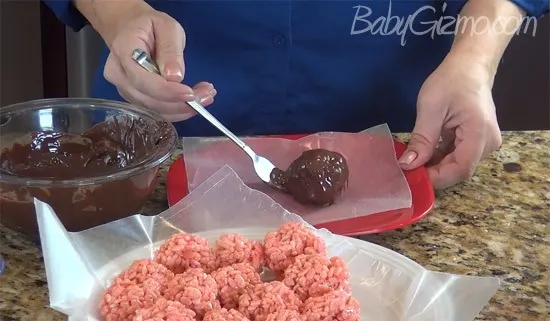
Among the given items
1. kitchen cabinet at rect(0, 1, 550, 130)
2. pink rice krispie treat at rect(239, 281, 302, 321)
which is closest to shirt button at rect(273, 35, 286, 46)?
pink rice krispie treat at rect(239, 281, 302, 321)

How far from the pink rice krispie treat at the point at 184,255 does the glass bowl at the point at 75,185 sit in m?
0.09

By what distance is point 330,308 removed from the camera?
1.90ft

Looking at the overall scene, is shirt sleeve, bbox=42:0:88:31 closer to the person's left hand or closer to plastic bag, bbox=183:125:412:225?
plastic bag, bbox=183:125:412:225

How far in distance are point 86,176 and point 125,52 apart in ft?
0.69

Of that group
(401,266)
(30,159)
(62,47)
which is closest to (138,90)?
(30,159)

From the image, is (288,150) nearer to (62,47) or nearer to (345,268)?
(345,268)

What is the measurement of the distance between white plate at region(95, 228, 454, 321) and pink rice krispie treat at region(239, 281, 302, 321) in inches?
3.0

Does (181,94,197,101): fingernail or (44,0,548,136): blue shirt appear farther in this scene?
(44,0,548,136): blue shirt

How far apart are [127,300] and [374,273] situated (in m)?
0.22

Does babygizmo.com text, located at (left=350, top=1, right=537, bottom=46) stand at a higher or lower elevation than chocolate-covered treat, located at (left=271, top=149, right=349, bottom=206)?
higher

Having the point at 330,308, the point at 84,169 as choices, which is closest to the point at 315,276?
the point at 330,308

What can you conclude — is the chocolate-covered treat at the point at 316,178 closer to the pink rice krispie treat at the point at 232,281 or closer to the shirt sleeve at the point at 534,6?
the pink rice krispie treat at the point at 232,281

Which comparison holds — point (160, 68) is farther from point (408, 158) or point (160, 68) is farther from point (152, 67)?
point (408, 158)

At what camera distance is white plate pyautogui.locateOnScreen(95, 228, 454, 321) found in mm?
639
